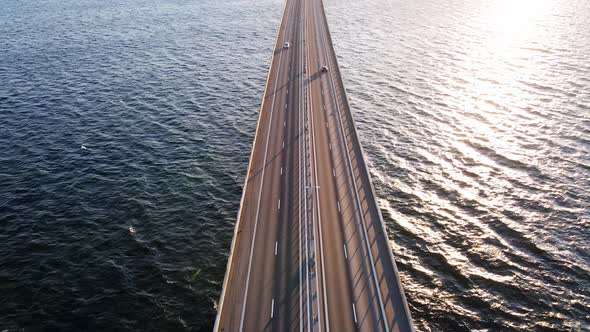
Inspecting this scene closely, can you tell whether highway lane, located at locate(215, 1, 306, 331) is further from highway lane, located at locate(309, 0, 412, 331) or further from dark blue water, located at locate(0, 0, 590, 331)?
highway lane, located at locate(309, 0, 412, 331)

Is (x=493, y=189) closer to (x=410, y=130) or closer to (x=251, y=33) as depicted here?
(x=410, y=130)

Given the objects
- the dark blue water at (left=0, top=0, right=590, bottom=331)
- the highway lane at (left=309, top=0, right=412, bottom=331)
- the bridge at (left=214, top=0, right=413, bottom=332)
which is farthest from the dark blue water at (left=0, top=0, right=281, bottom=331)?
the highway lane at (left=309, top=0, right=412, bottom=331)

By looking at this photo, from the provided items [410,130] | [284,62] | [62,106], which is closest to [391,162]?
[410,130]

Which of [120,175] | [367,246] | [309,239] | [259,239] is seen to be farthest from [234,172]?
[367,246]

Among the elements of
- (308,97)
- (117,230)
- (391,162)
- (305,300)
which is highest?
(308,97)

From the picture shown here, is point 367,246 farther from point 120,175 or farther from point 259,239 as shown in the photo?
point 120,175

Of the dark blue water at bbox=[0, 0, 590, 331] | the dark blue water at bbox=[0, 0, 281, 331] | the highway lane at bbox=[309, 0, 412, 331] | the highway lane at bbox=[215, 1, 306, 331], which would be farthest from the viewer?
the dark blue water at bbox=[0, 0, 281, 331]

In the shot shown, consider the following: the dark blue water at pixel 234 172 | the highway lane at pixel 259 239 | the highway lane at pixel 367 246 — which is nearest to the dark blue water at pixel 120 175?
the dark blue water at pixel 234 172
